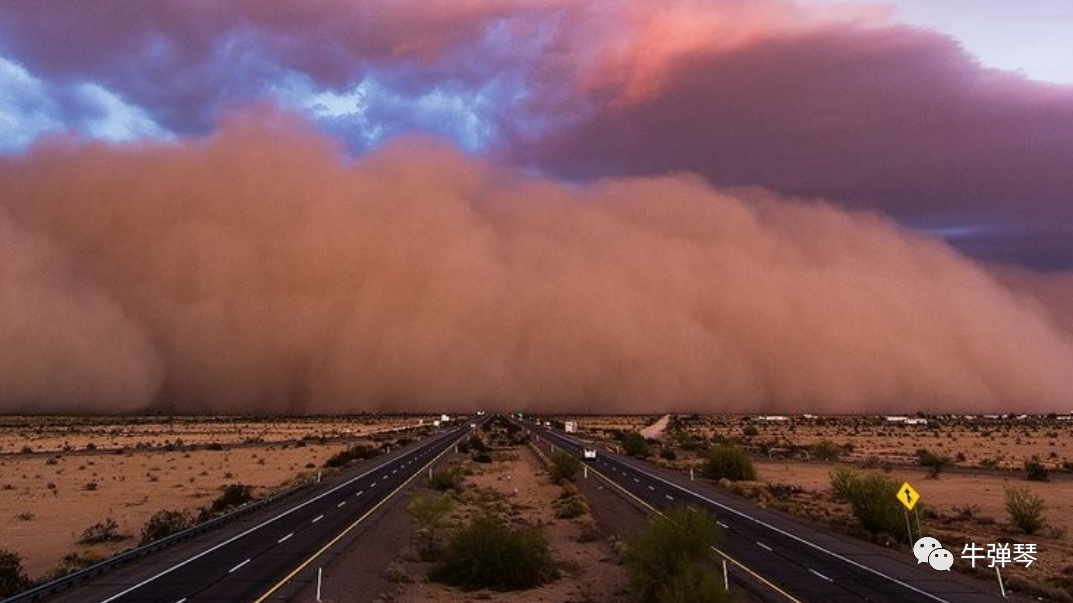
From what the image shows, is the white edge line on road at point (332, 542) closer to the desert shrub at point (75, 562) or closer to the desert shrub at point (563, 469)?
the desert shrub at point (75, 562)

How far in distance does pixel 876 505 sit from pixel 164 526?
26779 mm

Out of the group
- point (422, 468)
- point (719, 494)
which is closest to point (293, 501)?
point (422, 468)

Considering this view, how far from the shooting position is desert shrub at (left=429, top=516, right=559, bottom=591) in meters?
19.3

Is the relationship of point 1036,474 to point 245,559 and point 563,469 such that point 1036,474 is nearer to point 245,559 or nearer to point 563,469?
point 563,469

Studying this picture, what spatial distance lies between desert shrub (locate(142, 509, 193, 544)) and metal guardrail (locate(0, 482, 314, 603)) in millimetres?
582

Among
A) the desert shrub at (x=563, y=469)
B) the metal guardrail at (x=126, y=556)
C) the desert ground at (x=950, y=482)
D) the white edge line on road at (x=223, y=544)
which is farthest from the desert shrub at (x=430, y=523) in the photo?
the desert shrub at (x=563, y=469)

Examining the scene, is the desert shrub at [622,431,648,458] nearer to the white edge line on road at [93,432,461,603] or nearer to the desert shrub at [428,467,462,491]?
the desert shrub at [428,467,462,491]

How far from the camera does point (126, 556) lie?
877 inches

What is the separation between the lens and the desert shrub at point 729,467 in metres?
47.8

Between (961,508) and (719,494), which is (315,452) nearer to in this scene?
(719,494)

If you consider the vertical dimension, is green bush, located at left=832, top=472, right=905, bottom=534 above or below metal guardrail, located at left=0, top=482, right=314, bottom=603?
above

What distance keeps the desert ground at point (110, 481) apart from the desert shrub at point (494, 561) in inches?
457

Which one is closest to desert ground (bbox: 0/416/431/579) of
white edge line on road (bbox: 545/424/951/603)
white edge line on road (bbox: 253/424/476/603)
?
white edge line on road (bbox: 253/424/476/603)

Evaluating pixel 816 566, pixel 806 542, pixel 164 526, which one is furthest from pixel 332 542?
pixel 806 542
